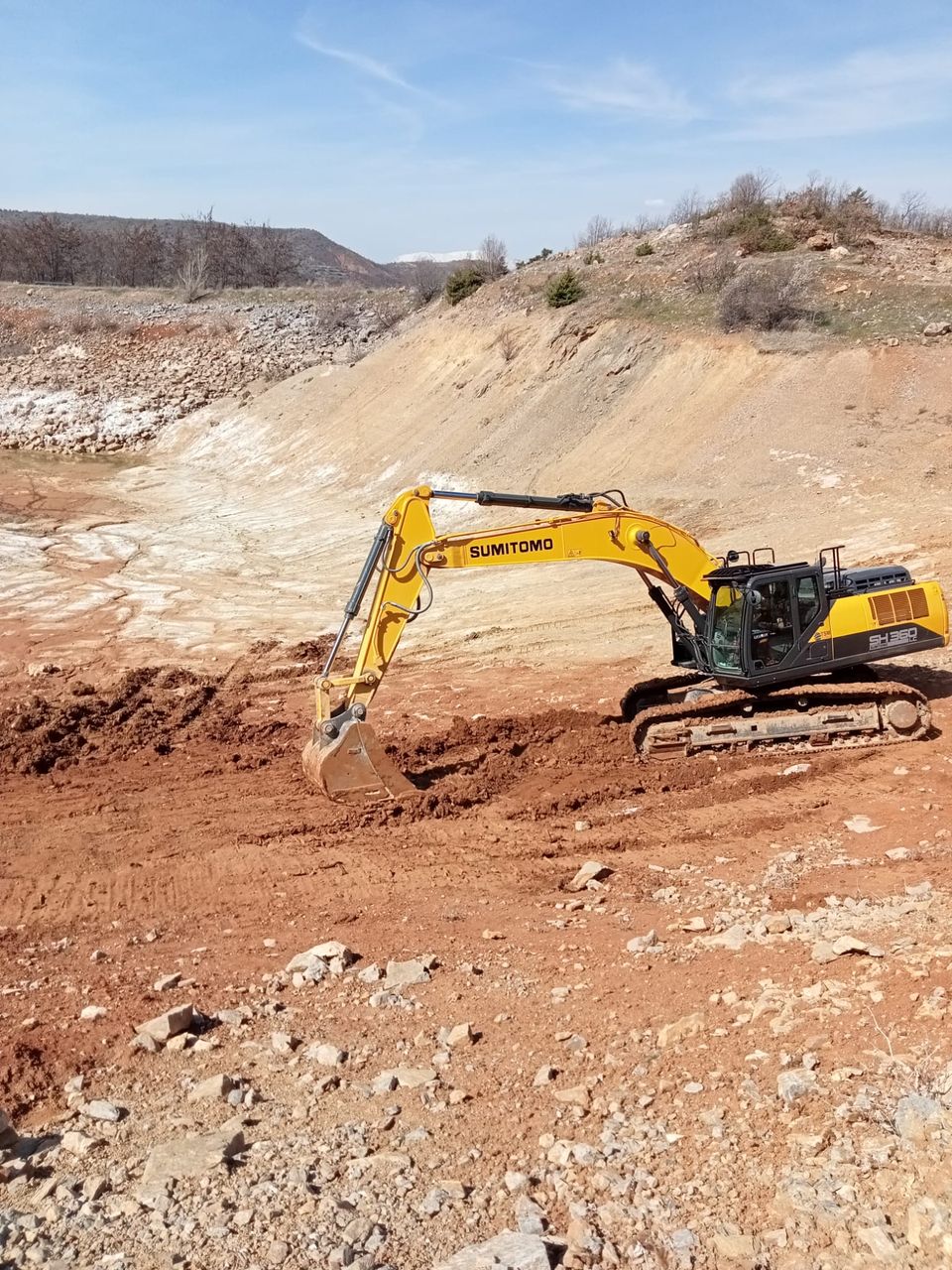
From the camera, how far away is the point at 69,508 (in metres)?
29.0

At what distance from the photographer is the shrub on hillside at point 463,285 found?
37062 millimetres

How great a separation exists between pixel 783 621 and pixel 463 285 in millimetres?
29671

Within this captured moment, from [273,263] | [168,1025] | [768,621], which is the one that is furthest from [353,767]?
[273,263]

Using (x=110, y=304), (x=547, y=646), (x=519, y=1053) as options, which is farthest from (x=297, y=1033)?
(x=110, y=304)

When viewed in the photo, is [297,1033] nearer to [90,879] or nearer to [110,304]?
[90,879]

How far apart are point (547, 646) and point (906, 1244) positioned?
11969 mm

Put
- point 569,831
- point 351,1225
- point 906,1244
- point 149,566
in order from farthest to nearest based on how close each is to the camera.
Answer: point 149,566 → point 569,831 → point 351,1225 → point 906,1244

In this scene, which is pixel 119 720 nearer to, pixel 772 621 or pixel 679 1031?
pixel 772 621

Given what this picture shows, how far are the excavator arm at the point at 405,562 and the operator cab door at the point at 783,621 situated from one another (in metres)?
1.19

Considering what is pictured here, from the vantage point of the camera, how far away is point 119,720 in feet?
44.0

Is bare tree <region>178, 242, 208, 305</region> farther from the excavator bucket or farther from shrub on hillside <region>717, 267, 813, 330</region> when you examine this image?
the excavator bucket

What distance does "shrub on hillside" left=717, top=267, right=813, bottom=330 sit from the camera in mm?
25344

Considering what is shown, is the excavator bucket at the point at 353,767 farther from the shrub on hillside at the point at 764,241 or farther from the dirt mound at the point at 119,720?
the shrub on hillside at the point at 764,241

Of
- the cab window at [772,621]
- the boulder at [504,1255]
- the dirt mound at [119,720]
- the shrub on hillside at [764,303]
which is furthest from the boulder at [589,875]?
the shrub on hillside at [764,303]
